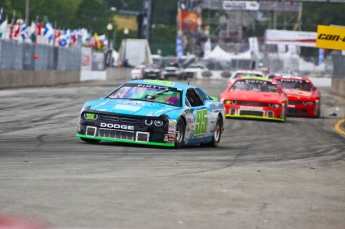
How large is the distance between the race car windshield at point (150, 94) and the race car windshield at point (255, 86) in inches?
444

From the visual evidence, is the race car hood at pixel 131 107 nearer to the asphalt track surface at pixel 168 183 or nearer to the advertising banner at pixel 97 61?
the asphalt track surface at pixel 168 183

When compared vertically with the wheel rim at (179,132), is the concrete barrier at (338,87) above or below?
below

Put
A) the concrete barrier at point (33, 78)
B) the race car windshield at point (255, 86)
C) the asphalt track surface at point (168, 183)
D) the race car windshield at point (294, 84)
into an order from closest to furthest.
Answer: the asphalt track surface at point (168, 183), the race car windshield at point (255, 86), the race car windshield at point (294, 84), the concrete barrier at point (33, 78)

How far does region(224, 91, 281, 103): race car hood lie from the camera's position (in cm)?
2612

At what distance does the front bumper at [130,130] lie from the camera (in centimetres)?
1475

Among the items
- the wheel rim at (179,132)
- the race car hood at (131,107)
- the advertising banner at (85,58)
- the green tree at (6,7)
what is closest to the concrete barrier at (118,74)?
the advertising banner at (85,58)

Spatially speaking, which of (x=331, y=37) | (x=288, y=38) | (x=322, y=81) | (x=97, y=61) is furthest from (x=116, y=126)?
(x=288, y=38)

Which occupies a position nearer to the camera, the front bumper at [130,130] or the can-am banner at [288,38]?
the front bumper at [130,130]

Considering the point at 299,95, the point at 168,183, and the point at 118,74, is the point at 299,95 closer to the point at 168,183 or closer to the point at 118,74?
the point at 168,183

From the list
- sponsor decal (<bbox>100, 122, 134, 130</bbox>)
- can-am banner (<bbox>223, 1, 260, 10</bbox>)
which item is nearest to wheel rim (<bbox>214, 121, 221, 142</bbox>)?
sponsor decal (<bbox>100, 122, 134, 130</bbox>)

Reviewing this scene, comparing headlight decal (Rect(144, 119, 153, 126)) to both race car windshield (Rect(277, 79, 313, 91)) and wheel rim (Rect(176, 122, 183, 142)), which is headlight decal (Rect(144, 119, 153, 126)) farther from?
race car windshield (Rect(277, 79, 313, 91))

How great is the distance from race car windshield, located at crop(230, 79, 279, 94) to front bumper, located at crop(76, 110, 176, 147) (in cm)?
1247

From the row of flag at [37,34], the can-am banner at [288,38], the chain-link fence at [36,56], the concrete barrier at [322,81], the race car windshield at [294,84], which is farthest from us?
the can-am banner at [288,38]

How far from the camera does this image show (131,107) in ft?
49.3
